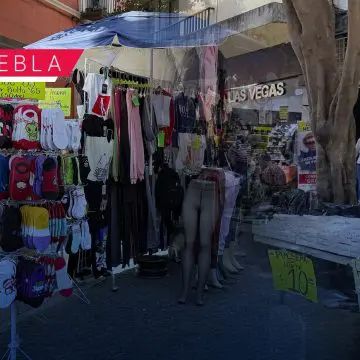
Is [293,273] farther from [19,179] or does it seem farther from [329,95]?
[19,179]

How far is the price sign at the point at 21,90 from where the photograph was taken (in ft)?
12.7

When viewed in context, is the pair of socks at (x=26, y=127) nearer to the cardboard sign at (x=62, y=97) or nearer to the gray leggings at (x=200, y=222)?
the cardboard sign at (x=62, y=97)

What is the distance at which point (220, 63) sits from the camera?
478 cm

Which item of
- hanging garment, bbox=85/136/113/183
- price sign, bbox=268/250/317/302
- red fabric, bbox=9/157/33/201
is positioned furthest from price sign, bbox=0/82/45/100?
price sign, bbox=268/250/317/302

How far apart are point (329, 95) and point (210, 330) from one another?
2.02 metres

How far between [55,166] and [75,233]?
117 centimetres

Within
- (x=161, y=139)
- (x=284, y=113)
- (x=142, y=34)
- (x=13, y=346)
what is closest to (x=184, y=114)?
(x=161, y=139)

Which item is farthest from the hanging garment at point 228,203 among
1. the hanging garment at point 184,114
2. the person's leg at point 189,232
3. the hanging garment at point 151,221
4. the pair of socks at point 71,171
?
the pair of socks at point 71,171

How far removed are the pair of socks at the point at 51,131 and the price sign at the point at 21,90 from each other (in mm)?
148

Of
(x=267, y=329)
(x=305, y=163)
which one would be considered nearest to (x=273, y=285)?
(x=267, y=329)

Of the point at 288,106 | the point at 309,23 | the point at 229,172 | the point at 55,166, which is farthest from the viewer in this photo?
the point at 229,172

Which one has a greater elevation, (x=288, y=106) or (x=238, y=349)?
(x=288, y=106)

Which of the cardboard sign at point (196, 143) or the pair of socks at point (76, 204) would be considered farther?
the cardboard sign at point (196, 143)

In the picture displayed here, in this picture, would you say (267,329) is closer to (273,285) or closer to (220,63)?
(273,285)
